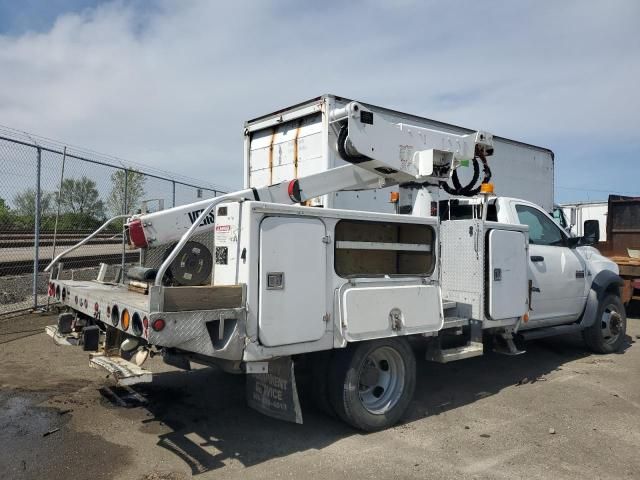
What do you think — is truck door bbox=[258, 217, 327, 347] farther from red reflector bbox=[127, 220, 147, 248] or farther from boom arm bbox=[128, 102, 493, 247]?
red reflector bbox=[127, 220, 147, 248]

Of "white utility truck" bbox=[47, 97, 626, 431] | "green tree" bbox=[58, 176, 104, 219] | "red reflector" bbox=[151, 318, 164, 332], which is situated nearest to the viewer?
"red reflector" bbox=[151, 318, 164, 332]

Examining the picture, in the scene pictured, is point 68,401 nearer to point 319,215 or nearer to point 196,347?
point 196,347

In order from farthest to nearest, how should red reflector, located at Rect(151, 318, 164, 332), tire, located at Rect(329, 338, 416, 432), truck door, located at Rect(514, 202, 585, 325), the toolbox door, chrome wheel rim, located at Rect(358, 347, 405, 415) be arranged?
truck door, located at Rect(514, 202, 585, 325), the toolbox door, chrome wheel rim, located at Rect(358, 347, 405, 415), tire, located at Rect(329, 338, 416, 432), red reflector, located at Rect(151, 318, 164, 332)

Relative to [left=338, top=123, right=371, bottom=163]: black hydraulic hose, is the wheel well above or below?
below

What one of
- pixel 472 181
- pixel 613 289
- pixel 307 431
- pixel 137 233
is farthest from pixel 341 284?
pixel 613 289

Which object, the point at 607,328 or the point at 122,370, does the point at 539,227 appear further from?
the point at 122,370

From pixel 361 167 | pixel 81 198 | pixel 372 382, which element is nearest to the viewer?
pixel 372 382

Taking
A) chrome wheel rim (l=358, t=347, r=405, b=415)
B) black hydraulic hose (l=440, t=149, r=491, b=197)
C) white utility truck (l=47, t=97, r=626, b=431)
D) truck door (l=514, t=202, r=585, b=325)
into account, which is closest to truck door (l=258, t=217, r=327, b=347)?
white utility truck (l=47, t=97, r=626, b=431)

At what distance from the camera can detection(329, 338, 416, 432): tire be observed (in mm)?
4285

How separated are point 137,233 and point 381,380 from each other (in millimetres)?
2506

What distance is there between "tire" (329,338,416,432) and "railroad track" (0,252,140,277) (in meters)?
7.76

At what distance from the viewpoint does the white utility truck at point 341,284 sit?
3.71 m

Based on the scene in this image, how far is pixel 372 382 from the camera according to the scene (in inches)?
183

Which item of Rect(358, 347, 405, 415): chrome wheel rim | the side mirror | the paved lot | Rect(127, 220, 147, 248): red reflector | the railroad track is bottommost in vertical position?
the paved lot
